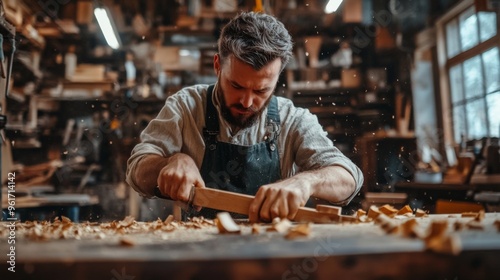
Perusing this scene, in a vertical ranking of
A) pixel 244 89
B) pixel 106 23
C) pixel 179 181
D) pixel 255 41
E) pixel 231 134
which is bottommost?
pixel 179 181

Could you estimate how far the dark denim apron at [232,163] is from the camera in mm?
2000

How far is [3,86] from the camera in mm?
1726

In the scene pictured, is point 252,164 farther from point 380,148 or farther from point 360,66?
point 360,66

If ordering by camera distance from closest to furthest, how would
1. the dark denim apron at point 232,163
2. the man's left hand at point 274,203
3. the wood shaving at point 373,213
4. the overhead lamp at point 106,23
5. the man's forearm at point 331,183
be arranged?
the man's left hand at point 274,203
the wood shaving at point 373,213
the man's forearm at point 331,183
the dark denim apron at point 232,163
the overhead lamp at point 106,23

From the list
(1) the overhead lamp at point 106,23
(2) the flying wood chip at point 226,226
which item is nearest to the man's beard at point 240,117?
(2) the flying wood chip at point 226,226

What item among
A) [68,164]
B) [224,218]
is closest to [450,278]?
[224,218]

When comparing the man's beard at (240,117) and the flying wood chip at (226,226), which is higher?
the man's beard at (240,117)

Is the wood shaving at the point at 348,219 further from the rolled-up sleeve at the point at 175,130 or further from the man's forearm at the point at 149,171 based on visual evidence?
the rolled-up sleeve at the point at 175,130

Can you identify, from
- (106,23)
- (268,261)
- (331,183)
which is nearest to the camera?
(268,261)

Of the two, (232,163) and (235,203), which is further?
(232,163)

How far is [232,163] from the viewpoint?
2.01 meters

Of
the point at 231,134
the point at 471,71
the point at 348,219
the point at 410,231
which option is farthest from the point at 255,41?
the point at 471,71

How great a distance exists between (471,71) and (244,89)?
15.4 feet

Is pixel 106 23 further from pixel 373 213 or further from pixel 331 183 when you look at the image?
pixel 373 213
